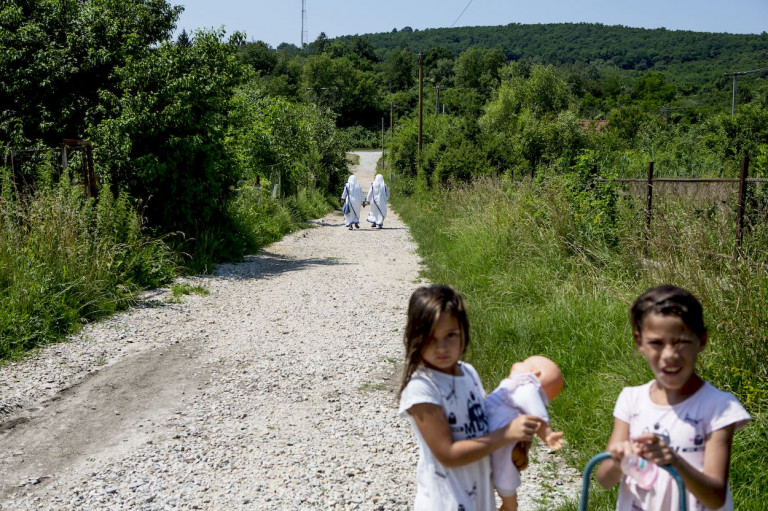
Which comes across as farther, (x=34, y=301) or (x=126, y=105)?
(x=126, y=105)

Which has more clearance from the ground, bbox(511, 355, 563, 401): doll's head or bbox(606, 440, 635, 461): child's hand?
bbox(511, 355, 563, 401): doll's head

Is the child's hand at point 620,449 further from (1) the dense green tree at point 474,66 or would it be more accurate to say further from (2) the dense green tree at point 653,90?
(1) the dense green tree at point 474,66

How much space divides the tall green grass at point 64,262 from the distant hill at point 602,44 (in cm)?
12399

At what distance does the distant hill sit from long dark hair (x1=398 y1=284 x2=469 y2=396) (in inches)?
5122

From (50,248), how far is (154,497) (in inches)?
220

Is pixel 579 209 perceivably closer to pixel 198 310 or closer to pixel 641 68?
pixel 198 310

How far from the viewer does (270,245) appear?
57.4 feet

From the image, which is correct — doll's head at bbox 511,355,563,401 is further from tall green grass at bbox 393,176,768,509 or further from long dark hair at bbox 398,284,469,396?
tall green grass at bbox 393,176,768,509

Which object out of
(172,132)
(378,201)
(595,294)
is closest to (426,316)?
(595,294)

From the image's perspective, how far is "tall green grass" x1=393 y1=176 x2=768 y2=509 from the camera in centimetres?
441

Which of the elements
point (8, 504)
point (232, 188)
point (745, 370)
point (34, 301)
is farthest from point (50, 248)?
point (745, 370)

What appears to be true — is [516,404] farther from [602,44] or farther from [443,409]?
[602,44]

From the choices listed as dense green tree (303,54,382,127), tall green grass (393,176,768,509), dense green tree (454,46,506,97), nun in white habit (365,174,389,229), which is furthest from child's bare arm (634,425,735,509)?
dense green tree (303,54,382,127)

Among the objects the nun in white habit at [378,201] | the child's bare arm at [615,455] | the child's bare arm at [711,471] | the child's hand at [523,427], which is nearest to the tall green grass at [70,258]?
the child's hand at [523,427]
